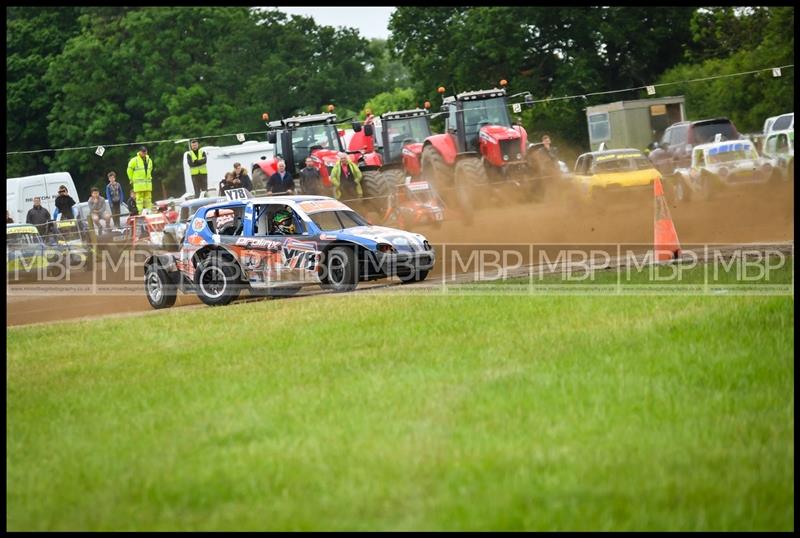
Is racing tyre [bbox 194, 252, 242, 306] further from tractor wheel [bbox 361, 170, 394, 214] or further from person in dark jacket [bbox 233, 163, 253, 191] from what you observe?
person in dark jacket [bbox 233, 163, 253, 191]

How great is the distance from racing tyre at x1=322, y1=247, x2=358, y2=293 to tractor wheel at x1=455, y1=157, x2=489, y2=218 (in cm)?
989

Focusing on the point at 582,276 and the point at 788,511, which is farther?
the point at 582,276

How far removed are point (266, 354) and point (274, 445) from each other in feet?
13.1

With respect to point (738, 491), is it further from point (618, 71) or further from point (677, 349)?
point (618, 71)

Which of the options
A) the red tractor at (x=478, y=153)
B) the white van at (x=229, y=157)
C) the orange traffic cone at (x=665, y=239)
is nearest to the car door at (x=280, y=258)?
the orange traffic cone at (x=665, y=239)

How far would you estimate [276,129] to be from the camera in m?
30.3

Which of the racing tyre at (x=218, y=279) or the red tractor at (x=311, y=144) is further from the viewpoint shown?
the red tractor at (x=311, y=144)

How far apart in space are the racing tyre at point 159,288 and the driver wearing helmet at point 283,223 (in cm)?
175

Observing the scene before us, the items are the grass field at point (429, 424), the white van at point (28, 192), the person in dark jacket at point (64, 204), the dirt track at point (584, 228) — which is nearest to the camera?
the grass field at point (429, 424)

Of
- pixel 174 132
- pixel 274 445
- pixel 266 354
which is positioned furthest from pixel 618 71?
pixel 274 445

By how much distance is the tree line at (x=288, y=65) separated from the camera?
5288 cm

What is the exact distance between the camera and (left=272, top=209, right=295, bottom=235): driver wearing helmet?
17.4 meters

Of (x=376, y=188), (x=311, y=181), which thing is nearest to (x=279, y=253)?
(x=376, y=188)

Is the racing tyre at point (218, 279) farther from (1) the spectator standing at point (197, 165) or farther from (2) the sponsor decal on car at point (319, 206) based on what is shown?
(1) the spectator standing at point (197, 165)
